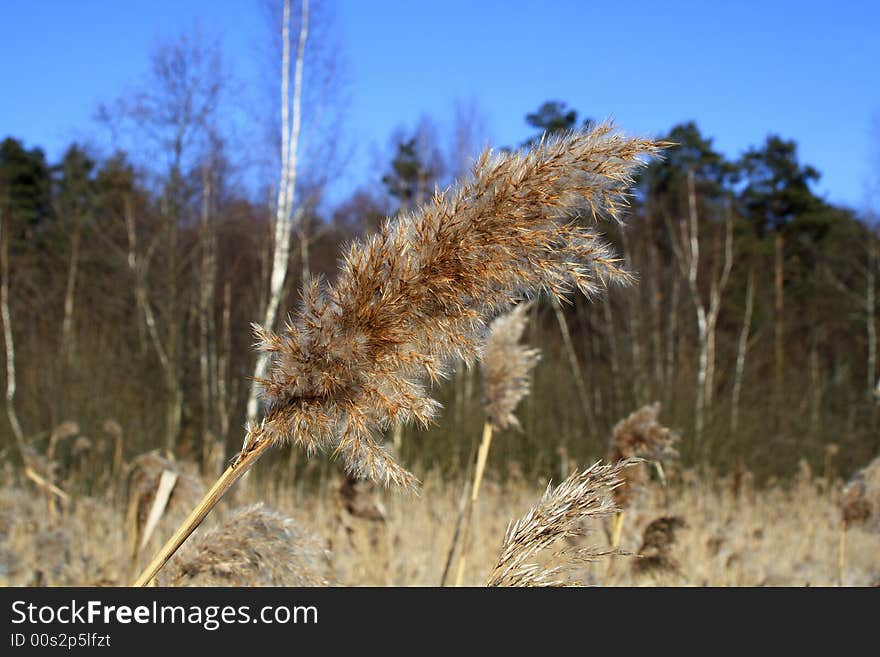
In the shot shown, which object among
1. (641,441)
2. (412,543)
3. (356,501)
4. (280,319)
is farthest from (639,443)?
(280,319)

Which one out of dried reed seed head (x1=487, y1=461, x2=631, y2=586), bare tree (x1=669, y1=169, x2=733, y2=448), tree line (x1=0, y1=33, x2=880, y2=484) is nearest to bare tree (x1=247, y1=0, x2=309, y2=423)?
tree line (x1=0, y1=33, x2=880, y2=484)

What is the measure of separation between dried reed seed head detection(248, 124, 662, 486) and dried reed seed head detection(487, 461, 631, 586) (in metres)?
0.25

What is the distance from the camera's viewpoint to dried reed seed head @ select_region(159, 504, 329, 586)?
1649mm

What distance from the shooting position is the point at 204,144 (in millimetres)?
11867

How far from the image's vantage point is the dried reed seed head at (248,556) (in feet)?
5.41

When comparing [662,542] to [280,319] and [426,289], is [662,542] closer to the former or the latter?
[426,289]

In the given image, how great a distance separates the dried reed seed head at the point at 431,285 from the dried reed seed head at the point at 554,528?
248mm

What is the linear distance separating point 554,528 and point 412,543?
4756mm

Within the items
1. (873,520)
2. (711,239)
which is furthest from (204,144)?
(873,520)

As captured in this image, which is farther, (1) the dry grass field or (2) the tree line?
(2) the tree line

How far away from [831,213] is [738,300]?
17.6ft

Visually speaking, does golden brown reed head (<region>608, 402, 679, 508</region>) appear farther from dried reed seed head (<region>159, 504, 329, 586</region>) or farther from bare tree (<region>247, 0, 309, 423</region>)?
bare tree (<region>247, 0, 309, 423</region>)

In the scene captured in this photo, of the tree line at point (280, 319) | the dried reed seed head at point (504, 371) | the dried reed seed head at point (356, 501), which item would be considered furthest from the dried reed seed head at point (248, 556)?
the tree line at point (280, 319)
